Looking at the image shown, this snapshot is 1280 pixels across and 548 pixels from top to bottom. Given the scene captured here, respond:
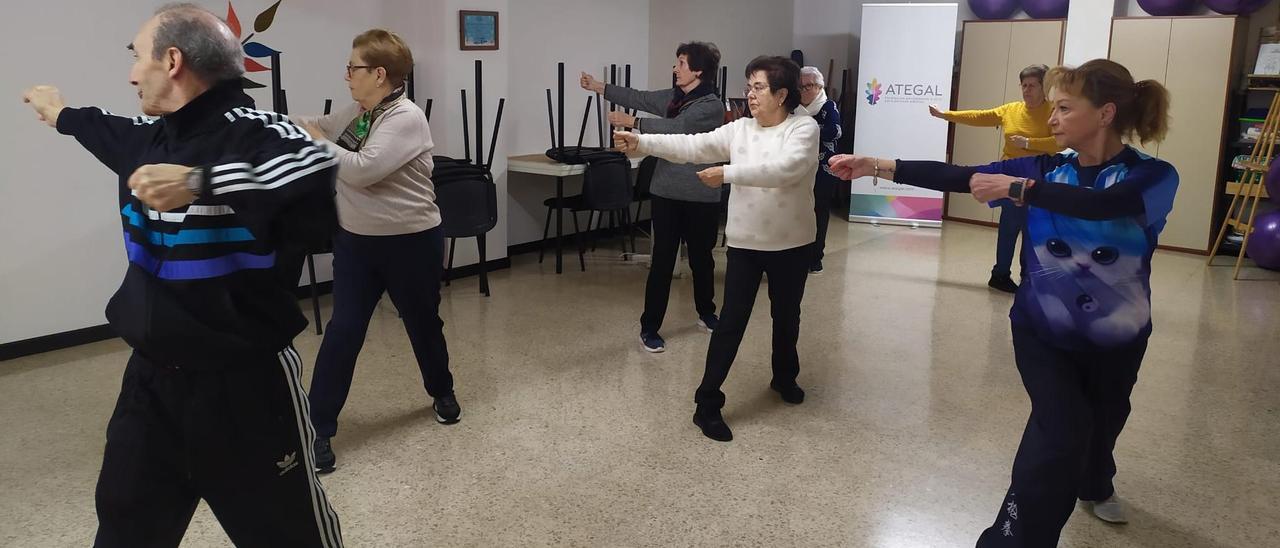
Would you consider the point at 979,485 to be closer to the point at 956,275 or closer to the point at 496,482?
the point at 496,482

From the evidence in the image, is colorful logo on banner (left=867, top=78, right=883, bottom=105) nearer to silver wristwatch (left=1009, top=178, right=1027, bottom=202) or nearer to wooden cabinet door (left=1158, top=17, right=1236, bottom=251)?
wooden cabinet door (left=1158, top=17, right=1236, bottom=251)

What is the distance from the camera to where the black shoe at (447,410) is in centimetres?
373

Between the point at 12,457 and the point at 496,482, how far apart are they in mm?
1731

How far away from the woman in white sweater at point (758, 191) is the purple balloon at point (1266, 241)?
5.00m

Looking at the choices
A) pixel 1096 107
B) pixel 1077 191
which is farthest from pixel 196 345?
pixel 1096 107

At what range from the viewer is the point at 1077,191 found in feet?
7.77

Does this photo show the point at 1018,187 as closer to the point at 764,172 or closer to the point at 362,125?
the point at 764,172

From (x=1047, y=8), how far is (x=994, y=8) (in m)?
0.50

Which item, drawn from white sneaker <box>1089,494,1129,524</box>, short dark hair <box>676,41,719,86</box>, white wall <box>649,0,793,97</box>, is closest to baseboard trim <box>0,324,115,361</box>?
short dark hair <box>676,41,719,86</box>

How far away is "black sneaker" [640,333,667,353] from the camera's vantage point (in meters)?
4.78

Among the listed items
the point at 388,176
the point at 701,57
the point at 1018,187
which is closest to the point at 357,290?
the point at 388,176

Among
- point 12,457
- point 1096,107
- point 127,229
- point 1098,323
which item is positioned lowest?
point 12,457

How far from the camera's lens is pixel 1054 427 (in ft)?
7.91

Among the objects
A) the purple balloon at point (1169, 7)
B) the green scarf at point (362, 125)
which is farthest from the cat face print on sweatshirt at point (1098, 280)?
the purple balloon at point (1169, 7)
